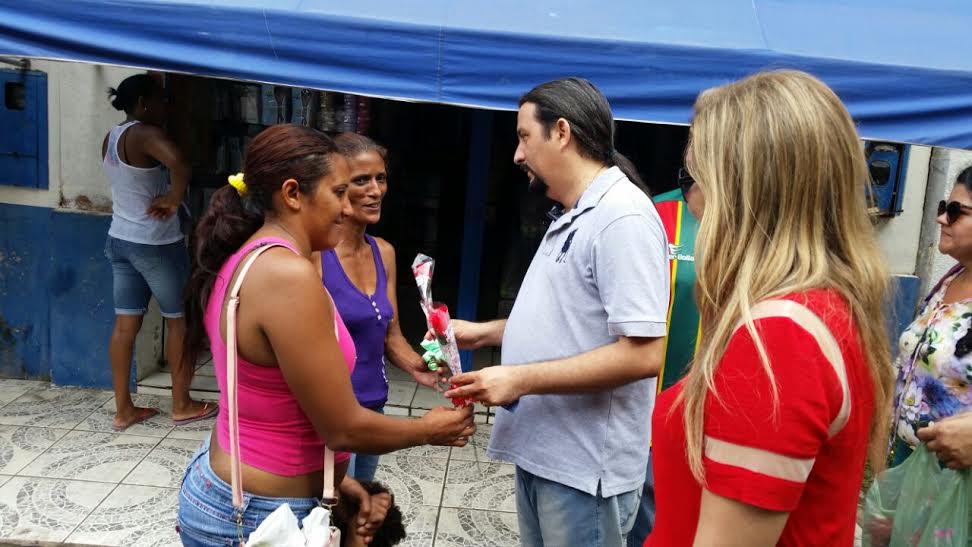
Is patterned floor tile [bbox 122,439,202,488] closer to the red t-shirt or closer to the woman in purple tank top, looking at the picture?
the woman in purple tank top

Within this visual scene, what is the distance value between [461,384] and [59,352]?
13.5 feet

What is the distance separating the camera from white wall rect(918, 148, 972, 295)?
4676mm

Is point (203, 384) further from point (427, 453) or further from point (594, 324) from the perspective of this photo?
point (594, 324)

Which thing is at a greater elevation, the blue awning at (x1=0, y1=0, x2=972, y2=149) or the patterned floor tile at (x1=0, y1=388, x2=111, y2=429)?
the blue awning at (x1=0, y1=0, x2=972, y2=149)

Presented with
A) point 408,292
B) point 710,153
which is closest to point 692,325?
point 710,153

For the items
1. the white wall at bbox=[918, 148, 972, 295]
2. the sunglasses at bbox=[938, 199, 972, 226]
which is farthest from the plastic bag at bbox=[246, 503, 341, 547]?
the white wall at bbox=[918, 148, 972, 295]

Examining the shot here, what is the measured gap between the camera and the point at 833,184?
117cm

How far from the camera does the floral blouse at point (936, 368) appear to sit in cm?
244

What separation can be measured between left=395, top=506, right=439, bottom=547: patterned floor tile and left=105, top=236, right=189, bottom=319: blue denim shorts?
1.86 meters

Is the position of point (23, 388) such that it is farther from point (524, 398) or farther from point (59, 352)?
point (524, 398)

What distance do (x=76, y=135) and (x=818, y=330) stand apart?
4977 mm

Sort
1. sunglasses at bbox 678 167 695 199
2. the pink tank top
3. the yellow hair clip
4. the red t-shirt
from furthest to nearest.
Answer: sunglasses at bbox 678 167 695 199, the yellow hair clip, the pink tank top, the red t-shirt

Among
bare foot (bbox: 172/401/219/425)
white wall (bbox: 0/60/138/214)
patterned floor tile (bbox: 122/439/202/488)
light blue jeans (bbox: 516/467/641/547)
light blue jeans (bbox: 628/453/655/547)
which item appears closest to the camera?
light blue jeans (bbox: 516/467/641/547)

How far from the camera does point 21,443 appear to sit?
4.23 meters
